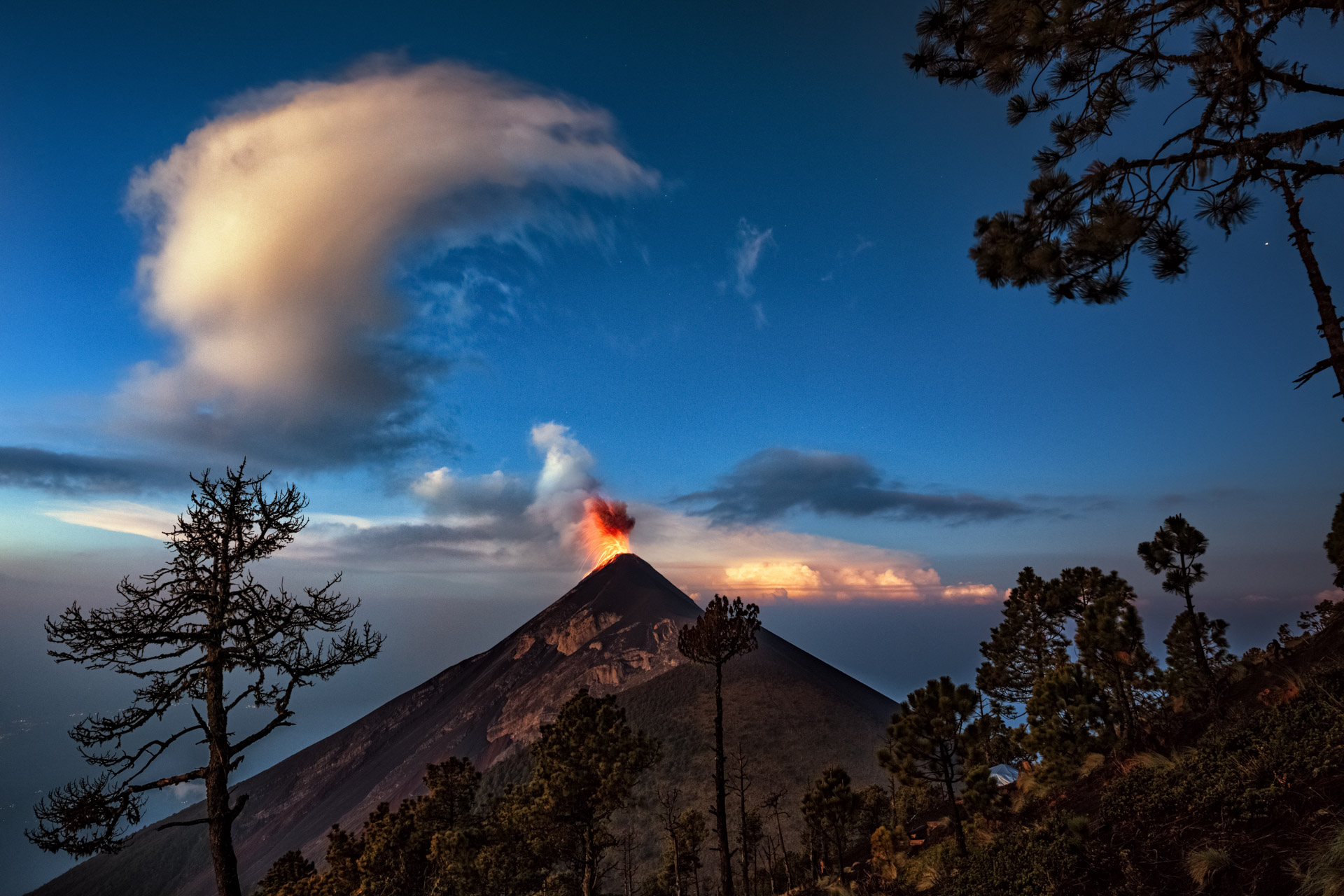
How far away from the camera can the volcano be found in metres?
128

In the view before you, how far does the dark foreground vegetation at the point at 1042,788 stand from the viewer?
8.49m

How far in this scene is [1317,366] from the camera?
9180 mm

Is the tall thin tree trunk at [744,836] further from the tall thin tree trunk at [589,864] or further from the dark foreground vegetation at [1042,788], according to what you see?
the tall thin tree trunk at [589,864]

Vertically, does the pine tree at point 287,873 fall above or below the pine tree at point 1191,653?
below

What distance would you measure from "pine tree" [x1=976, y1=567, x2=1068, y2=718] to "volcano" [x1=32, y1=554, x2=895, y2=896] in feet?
257

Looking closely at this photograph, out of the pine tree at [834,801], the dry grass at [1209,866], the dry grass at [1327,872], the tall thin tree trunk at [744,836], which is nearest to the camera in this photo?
the dry grass at [1327,872]

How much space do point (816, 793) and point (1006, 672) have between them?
16.5m

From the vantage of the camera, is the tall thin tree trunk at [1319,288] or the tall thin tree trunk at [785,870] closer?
the tall thin tree trunk at [1319,288]

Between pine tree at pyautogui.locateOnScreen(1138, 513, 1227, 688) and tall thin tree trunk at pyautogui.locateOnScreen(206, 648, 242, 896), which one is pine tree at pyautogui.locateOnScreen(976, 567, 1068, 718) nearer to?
pine tree at pyautogui.locateOnScreen(1138, 513, 1227, 688)

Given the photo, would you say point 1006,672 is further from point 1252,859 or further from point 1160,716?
point 1252,859

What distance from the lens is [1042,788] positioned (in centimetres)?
2567

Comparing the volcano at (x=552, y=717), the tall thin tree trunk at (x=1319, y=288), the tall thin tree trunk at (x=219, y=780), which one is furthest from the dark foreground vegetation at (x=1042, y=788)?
the volcano at (x=552, y=717)

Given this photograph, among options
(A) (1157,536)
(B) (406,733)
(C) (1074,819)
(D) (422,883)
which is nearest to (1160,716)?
(A) (1157,536)

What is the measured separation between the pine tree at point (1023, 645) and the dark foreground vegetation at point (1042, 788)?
0.47ft
